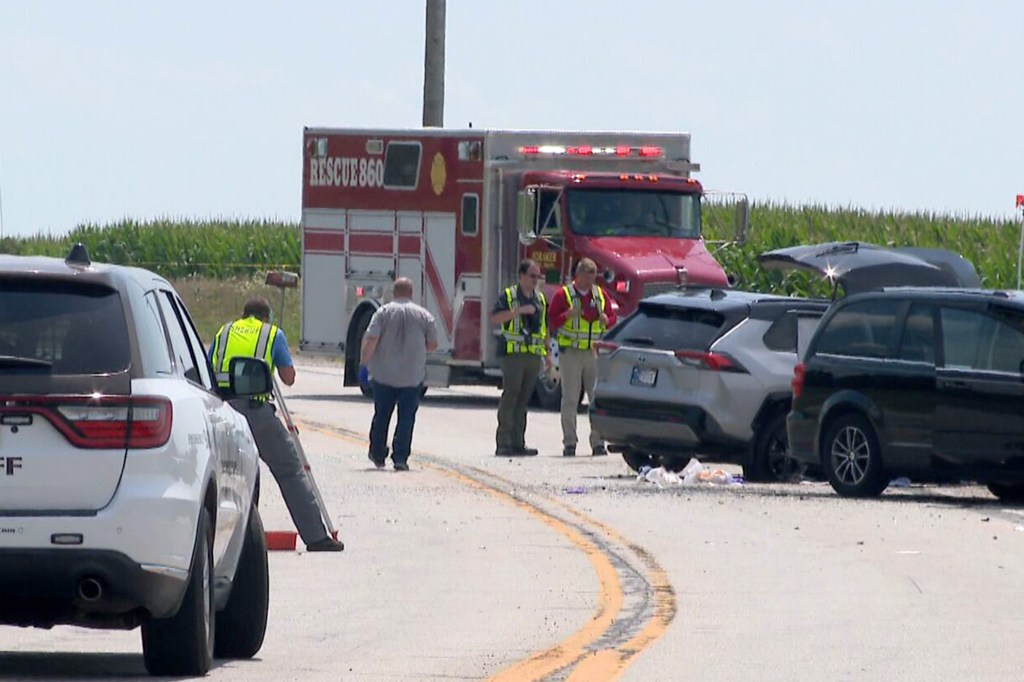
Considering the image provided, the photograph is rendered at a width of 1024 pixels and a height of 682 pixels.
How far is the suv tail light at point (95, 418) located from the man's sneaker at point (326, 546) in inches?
233

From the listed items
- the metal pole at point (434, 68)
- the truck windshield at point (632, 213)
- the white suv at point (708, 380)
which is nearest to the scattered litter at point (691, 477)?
the white suv at point (708, 380)

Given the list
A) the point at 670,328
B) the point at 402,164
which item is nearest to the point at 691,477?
the point at 670,328

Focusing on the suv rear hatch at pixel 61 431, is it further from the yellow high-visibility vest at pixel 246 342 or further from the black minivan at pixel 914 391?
the black minivan at pixel 914 391

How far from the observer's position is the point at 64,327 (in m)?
8.75

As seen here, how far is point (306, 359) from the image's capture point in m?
43.6

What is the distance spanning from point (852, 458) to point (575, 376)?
208 inches

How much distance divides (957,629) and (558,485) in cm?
835

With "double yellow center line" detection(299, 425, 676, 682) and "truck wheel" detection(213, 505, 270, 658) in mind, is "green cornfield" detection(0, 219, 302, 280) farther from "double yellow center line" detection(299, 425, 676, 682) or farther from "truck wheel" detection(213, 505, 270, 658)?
"truck wheel" detection(213, 505, 270, 658)

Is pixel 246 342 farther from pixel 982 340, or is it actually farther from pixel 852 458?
pixel 982 340

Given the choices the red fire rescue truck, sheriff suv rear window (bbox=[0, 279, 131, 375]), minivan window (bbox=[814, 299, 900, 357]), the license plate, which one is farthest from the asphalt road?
the red fire rescue truck

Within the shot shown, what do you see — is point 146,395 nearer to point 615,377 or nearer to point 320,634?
point 320,634

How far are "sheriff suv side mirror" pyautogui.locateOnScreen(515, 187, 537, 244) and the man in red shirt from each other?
17.2 feet

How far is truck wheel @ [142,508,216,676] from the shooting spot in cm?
886

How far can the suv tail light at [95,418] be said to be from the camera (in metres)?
8.45
